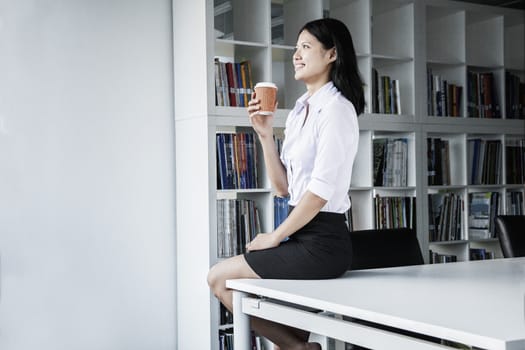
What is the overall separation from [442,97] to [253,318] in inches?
117

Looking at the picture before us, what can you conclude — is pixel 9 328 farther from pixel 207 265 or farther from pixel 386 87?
pixel 386 87

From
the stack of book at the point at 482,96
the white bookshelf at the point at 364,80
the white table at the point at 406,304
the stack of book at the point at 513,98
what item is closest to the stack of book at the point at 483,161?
the white bookshelf at the point at 364,80

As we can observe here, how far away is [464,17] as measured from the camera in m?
4.81

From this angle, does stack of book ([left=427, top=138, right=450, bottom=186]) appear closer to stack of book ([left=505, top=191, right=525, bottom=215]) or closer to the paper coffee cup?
stack of book ([left=505, top=191, right=525, bottom=215])

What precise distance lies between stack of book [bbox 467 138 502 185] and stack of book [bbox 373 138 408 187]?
2.09ft

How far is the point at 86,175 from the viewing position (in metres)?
3.78

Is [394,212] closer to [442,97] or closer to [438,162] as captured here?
[438,162]

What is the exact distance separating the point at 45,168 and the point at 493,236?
9.73 ft

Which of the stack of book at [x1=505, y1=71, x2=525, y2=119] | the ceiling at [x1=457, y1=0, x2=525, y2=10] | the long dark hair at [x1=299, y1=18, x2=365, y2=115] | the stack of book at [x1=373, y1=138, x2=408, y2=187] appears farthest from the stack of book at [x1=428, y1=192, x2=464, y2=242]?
the long dark hair at [x1=299, y1=18, x2=365, y2=115]

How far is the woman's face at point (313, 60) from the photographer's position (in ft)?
7.98

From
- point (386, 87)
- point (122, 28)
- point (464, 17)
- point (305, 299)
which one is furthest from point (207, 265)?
point (464, 17)

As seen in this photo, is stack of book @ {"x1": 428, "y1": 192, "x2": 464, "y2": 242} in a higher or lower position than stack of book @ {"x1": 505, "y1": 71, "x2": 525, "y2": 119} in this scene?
lower

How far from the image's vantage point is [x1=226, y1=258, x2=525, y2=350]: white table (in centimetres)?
141

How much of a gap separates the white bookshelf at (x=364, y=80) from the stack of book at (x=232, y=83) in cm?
8
